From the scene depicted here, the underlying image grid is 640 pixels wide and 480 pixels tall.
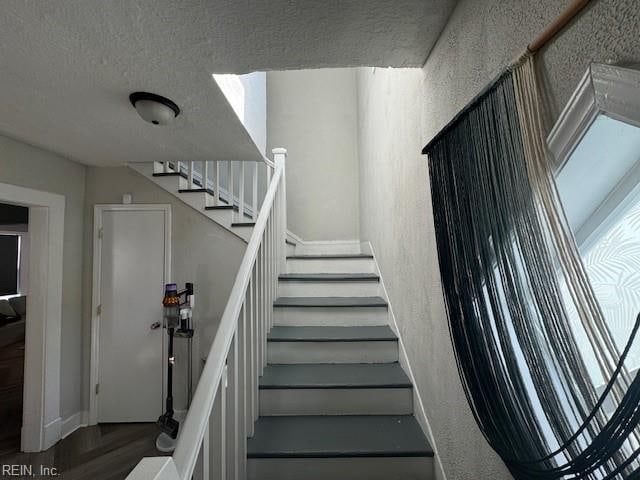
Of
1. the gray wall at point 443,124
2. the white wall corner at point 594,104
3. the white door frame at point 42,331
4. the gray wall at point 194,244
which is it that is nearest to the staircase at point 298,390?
the gray wall at point 443,124

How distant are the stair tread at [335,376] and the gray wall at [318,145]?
2150 mm

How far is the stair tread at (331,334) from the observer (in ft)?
Answer: 6.44

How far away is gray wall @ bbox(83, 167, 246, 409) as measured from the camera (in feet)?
8.96

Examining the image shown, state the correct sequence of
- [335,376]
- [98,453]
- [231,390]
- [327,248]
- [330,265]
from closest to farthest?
[231,390] → [335,376] → [98,453] → [330,265] → [327,248]

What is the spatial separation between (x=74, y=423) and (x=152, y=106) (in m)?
2.83

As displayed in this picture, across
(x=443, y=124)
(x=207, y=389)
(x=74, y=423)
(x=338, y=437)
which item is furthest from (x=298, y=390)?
(x=74, y=423)

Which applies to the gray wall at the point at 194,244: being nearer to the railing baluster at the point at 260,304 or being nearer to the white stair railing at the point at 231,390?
the white stair railing at the point at 231,390

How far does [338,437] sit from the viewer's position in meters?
1.47

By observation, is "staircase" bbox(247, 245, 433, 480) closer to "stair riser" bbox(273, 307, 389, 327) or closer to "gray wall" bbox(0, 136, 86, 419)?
"stair riser" bbox(273, 307, 389, 327)

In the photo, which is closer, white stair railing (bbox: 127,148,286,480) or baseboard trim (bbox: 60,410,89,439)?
white stair railing (bbox: 127,148,286,480)

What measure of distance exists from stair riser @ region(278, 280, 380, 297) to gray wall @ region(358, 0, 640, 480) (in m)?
0.23

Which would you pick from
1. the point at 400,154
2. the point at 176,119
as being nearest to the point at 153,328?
the point at 176,119

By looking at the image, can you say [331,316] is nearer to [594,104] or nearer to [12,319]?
[594,104]

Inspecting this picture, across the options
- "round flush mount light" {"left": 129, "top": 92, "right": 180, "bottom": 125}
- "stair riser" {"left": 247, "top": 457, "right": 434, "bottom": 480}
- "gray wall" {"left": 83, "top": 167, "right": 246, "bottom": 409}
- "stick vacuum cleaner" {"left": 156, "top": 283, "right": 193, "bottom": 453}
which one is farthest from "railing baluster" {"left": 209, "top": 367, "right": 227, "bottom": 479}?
"gray wall" {"left": 83, "top": 167, "right": 246, "bottom": 409}
